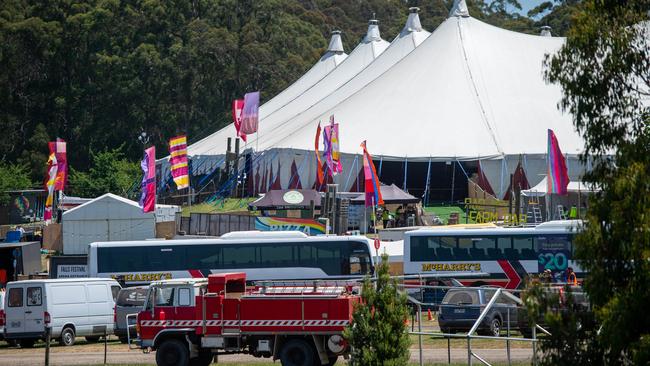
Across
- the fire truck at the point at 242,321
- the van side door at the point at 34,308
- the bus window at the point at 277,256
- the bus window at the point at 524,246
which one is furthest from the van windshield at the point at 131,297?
the bus window at the point at 524,246

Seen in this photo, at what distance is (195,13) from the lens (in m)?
84.4

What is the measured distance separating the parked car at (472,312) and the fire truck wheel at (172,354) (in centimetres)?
436

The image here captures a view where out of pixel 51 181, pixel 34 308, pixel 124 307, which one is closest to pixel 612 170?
pixel 124 307

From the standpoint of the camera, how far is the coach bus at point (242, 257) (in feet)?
102

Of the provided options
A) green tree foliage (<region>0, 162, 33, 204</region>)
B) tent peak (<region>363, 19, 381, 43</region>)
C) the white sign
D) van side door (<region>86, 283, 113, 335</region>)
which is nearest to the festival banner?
the white sign

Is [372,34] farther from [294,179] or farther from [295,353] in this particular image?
[295,353]

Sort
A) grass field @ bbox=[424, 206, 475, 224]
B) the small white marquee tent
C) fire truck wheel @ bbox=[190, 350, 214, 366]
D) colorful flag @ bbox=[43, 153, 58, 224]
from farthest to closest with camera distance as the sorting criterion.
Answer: colorful flag @ bbox=[43, 153, 58, 224] → grass field @ bbox=[424, 206, 475, 224] → the small white marquee tent → fire truck wheel @ bbox=[190, 350, 214, 366]

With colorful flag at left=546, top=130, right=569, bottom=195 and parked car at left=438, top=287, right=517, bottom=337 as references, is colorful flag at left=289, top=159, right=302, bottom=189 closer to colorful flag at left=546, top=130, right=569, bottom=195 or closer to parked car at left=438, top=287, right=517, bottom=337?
colorful flag at left=546, top=130, right=569, bottom=195

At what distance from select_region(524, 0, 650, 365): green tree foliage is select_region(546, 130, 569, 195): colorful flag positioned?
23514 millimetres

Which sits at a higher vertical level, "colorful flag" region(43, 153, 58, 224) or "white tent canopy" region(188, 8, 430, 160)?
"white tent canopy" region(188, 8, 430, 160)

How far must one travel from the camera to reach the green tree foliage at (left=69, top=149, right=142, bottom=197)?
2591 inches

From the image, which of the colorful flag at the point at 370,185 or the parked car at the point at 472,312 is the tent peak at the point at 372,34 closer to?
the colorful flag at the point at 370,185

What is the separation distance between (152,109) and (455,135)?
3564 cm

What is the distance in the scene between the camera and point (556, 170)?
35.7m
